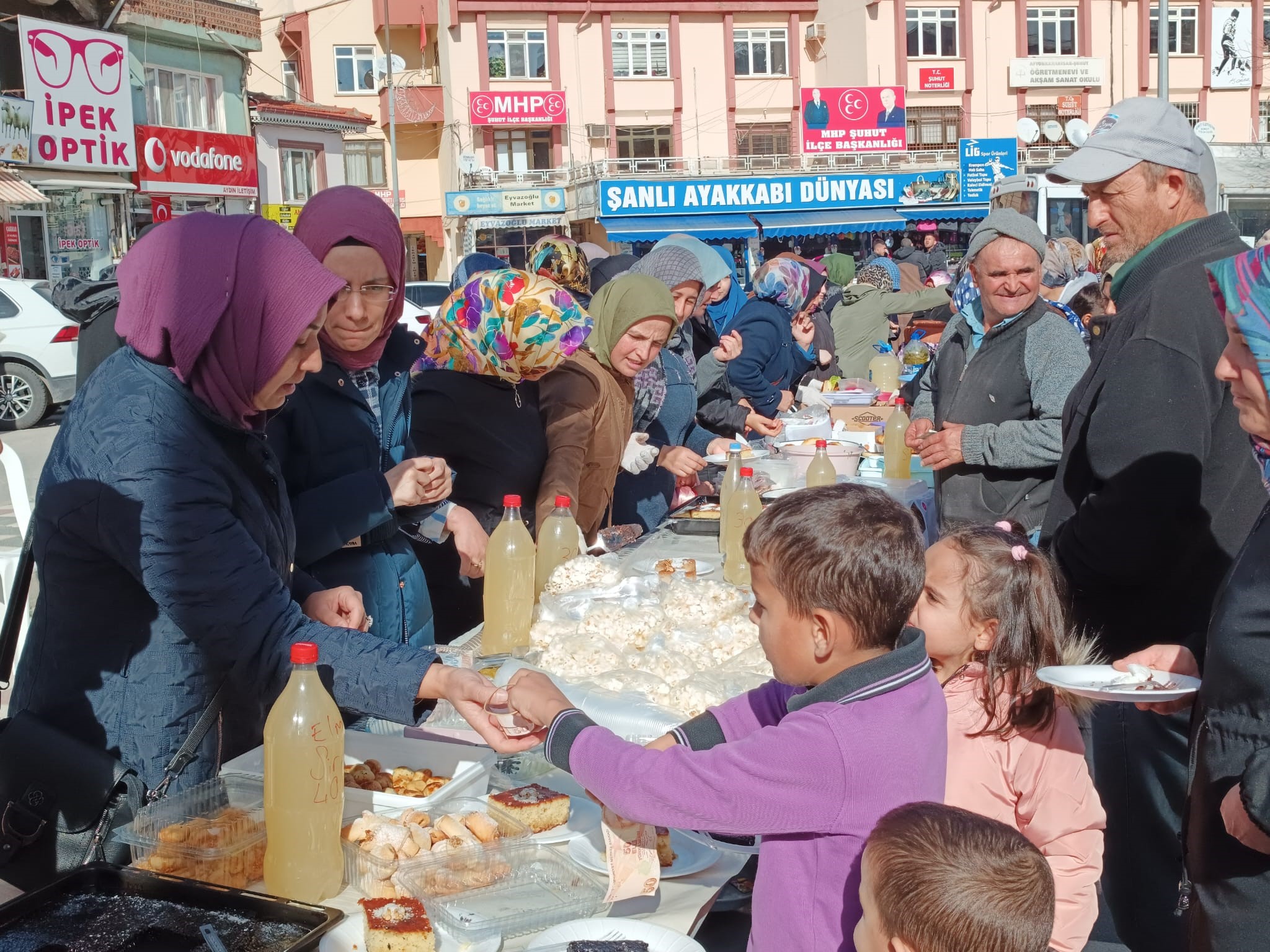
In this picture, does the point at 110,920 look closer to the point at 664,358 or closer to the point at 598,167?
the point at 664,358

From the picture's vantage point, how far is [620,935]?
1726mm

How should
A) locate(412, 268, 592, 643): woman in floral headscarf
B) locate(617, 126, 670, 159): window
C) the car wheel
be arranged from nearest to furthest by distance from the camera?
locate(412, 268, 592, 643): woman in floral headscarf
the car wheel
locate(617, 126, 670, 159): window

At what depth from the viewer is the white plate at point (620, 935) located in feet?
5.63

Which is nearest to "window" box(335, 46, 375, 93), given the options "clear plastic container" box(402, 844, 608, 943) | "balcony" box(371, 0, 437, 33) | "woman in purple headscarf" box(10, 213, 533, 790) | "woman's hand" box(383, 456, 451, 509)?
"balcony" box(371, 0, 437, 33)

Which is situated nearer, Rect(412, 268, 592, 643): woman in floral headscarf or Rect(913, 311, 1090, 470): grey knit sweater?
Rect(412, 268, 592, 643): woman in floral headscarf

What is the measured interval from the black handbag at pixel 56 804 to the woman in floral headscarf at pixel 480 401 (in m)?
1.97

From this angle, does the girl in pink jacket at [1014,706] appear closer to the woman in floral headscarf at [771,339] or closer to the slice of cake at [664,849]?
the slice of cake at [664,849]

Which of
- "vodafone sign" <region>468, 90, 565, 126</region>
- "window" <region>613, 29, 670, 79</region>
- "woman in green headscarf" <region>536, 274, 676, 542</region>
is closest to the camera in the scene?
"woman in green headscarf" <region>536, 274, 676, 542</region>

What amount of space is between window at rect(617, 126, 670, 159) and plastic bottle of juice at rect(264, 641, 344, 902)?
41910mm

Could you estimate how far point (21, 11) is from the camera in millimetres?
18812

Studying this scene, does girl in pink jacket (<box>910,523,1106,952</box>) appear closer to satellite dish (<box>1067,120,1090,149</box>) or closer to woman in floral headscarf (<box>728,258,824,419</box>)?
satellite dish (<box>1067,120,1090,149</box>)

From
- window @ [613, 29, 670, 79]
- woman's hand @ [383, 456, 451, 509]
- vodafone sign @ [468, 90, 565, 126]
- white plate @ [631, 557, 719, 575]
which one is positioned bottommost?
white plate @ [631, 557, 719, 575]

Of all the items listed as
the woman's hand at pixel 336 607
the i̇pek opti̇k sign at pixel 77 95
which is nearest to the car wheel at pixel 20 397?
the i̇pek opti̇k sign at pixel 77 95

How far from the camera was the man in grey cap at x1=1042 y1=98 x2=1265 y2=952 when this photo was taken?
2580 mm
